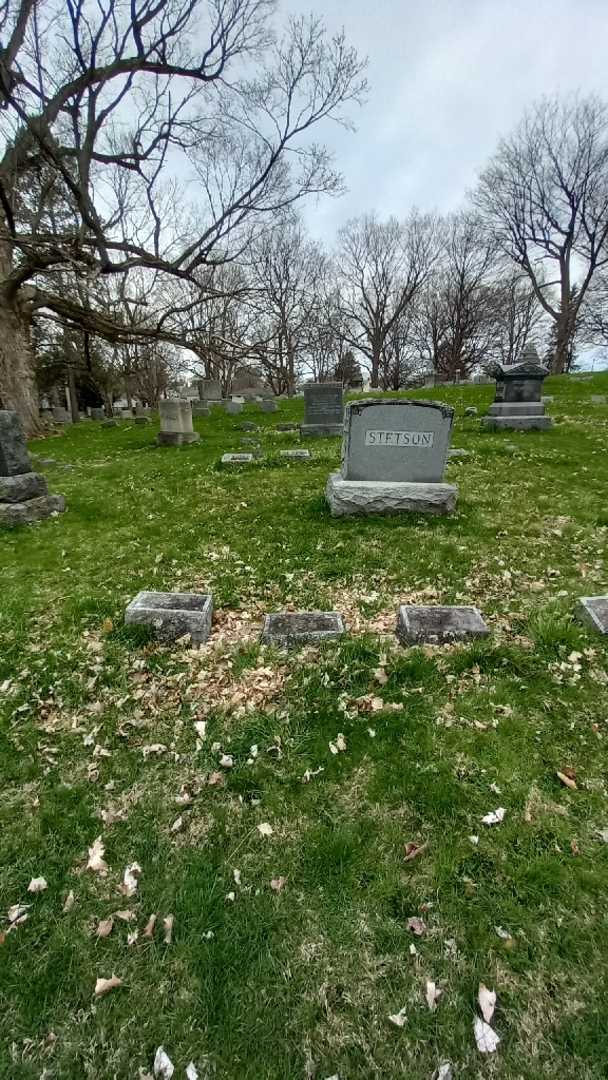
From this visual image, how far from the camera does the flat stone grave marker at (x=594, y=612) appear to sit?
139 inches

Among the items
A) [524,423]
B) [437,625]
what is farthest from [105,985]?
[524,423]

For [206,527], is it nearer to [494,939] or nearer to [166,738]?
[166,738]

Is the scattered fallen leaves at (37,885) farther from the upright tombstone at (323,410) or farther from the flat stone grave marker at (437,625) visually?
the upright tombstone at (323,410)

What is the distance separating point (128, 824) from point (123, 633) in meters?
1.77

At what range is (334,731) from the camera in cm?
289

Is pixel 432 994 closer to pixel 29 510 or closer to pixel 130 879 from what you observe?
pixel 130 879

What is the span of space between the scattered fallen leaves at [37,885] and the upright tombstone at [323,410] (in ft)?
38.4

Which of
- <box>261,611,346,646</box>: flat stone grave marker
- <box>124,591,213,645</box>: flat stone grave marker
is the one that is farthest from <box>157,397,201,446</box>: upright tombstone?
<box>261,611,346,646</box>: flat stone grave marker

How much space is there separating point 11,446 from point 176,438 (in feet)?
20.9

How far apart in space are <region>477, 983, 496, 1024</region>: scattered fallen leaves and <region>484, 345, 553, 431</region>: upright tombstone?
1215cm

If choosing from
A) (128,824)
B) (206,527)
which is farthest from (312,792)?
(206,527)

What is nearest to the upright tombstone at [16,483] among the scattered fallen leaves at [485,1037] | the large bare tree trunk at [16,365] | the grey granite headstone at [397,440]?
the grey granite headstone at [397,440]

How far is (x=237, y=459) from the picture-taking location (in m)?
9.81

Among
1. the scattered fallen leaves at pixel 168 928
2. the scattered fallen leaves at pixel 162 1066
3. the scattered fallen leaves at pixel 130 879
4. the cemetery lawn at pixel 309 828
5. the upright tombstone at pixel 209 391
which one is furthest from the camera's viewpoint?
the upright tombstone at pixel 209 391
